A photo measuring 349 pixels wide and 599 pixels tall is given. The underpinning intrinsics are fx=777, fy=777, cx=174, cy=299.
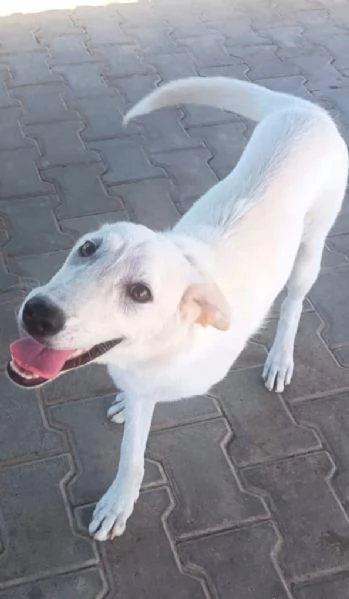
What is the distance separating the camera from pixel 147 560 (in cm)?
286

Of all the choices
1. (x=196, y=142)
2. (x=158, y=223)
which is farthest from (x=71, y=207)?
(x=196, y=142)

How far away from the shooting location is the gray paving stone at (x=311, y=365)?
3.55 meters

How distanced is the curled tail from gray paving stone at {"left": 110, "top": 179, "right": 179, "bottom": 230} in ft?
3.57

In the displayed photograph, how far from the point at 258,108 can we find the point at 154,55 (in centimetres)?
283

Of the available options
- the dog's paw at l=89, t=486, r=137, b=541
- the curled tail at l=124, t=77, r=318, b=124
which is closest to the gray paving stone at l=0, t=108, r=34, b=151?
the curled tail at l=124, t=77, r=318, b=124

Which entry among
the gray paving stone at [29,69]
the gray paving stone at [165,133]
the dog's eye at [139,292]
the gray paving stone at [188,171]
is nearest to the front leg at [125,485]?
the dog's eye at [139,292]

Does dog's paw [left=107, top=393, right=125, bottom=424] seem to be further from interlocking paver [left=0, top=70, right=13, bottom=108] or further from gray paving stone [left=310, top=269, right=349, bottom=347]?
interlocking paver [left=0, top=70, right=13, bottom=108]

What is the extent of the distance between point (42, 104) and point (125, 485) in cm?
310

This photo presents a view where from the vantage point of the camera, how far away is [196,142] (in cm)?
498

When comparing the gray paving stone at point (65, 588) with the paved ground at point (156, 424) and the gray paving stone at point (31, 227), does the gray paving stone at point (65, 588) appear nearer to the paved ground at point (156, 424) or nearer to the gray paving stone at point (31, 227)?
the paved ground at point (156, 424)

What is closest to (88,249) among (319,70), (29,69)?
(29,69)

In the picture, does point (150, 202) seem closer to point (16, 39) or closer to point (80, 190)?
point (80, 190)

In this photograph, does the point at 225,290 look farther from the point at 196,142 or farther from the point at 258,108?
the point at 196,142

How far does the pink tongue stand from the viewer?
84.1 inches
